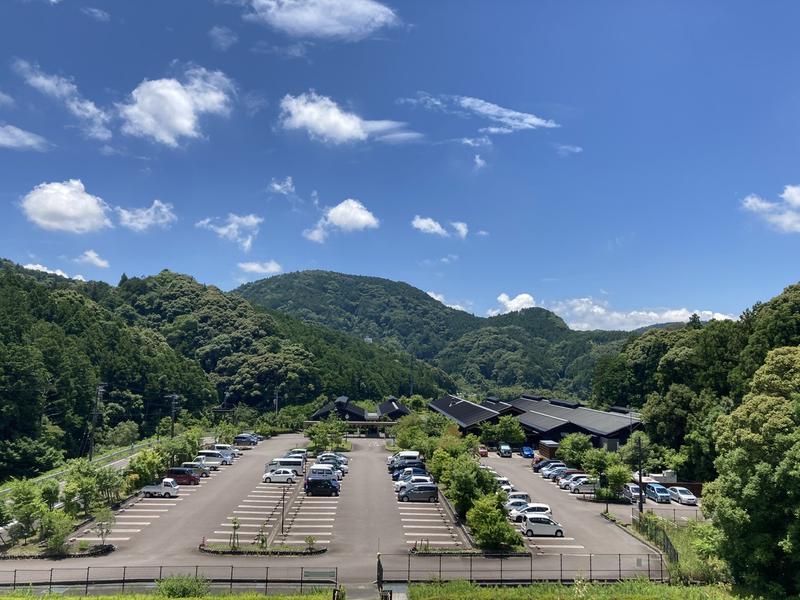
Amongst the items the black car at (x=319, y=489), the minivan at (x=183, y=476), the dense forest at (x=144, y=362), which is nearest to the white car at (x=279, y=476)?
the black car at (x=319, y=489)

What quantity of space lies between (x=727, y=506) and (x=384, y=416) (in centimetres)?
6303

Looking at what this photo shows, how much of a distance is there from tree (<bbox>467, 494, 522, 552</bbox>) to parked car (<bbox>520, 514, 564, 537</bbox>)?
2765mm

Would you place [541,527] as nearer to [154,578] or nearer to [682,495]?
[682,495]

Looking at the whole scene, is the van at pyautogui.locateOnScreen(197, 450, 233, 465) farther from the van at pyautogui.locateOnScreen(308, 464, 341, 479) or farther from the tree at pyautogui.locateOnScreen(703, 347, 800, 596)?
the tree at pyautogui.locateOnScreen(703, 347, 800, 596)

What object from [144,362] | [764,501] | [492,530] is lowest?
[492,530]

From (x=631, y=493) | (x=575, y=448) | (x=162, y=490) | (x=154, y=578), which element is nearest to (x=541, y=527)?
(x=631, y=493)

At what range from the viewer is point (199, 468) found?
40719 mm

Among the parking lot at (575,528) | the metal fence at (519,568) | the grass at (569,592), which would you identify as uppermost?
the grass at (569,592)

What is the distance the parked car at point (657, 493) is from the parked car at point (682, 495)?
0.49 m

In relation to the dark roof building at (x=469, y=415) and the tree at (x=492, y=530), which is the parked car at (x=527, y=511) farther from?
the dark roof building at (x=469, y=415)

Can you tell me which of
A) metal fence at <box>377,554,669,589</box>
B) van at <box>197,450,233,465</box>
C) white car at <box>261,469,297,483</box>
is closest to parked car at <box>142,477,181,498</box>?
white car at <box>261,469,297,483</box>

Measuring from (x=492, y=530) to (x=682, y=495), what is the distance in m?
18.2

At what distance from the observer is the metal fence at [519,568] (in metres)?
21.2

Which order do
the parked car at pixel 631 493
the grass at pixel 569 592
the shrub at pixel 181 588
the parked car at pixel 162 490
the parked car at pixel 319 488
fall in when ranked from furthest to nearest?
1. the parked car at pixel 631 493
2. the parked car at pixel 319 488
3. the parked car at pixel 162 490
4. the grass at pixel 569 592
5. the shrub at pixel 181 588
